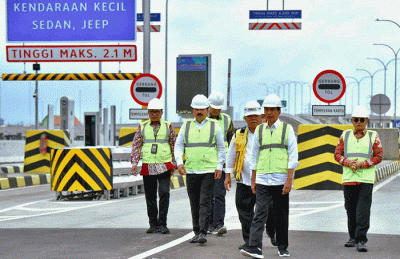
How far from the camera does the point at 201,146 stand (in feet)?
34.1

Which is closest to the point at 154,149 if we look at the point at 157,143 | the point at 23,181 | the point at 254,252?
the point at 157,143

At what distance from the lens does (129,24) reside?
24.0 meters

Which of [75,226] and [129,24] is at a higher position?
[129,24]

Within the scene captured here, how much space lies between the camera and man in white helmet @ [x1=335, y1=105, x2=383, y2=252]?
32.8ft

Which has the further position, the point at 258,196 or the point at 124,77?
the point at 124,77

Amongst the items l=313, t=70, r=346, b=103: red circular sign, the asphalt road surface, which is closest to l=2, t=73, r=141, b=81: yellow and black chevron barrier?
l=313, t=70, r=346, b=103: red circular sign

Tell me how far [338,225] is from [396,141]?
34.3 metres

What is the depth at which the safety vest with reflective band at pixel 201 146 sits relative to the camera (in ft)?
33.9

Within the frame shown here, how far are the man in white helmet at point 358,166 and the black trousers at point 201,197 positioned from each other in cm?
157

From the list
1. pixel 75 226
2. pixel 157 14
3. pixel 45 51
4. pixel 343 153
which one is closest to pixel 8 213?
pixel 75 226

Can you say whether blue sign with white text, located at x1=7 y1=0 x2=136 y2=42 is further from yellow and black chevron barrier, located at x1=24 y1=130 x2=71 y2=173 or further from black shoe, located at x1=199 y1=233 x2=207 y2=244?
black shoe, located at x1=199 y1=233 x2=207 y2=244

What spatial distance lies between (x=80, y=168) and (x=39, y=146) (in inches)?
451

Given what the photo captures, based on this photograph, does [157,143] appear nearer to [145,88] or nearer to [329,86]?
[145,88]

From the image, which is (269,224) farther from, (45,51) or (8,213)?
(45,51)
